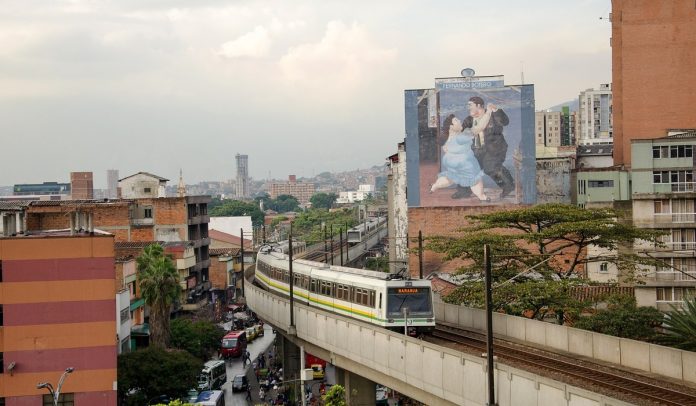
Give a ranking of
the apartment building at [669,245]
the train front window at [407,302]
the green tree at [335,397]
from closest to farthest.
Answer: the green tree at [335,397]
the train front window at [407,302]
the apartment building at [669,245]

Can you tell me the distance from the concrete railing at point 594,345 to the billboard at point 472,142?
44936 mm

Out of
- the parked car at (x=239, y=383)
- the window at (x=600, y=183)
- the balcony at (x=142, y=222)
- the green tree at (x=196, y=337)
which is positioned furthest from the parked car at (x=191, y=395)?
the window at (x=600, y=183)

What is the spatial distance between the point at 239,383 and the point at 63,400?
21949 millimetres

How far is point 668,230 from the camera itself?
56.5 m

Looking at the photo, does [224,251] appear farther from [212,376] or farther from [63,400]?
[63,400]

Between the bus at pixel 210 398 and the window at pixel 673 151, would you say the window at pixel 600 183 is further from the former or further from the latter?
the bus at pixel 210 398

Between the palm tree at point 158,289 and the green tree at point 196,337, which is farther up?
the palm tree at point 158,289

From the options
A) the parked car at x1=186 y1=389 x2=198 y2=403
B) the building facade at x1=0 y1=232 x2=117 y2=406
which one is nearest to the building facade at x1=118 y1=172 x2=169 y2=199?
the parked car at x1=186 y1=389 x2=198 y2=403

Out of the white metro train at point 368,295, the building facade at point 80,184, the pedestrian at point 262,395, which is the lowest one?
the pedestrian at point 262,395

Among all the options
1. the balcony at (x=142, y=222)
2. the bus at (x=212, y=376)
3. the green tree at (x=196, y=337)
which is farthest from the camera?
the balcony at (x=142, y=222)

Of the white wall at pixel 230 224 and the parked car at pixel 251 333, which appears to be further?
the white wall at pixel 230 224

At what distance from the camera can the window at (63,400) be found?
4169cm

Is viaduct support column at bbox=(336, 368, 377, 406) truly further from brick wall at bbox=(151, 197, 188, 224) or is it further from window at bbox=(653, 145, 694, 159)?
brick wall at bbox=(151, 197, 188, 224)

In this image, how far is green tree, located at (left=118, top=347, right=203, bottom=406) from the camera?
48.9m
